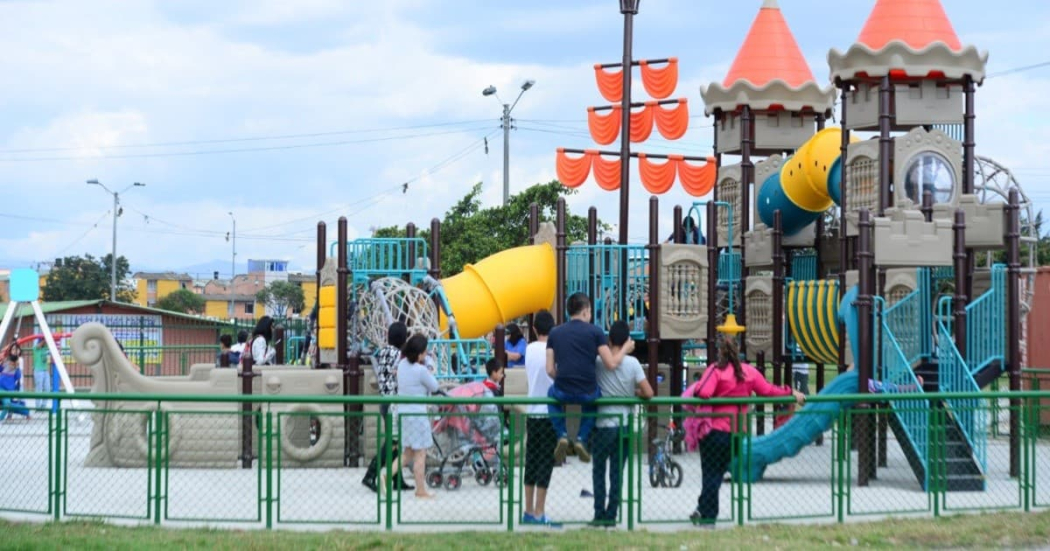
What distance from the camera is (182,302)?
96188 mm

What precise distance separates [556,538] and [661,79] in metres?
12.2

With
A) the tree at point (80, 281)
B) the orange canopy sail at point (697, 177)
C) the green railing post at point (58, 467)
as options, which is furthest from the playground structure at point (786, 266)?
the tree at point (80, 281)

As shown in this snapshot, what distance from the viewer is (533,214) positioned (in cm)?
2061

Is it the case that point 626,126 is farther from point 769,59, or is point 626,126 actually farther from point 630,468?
point 630,468

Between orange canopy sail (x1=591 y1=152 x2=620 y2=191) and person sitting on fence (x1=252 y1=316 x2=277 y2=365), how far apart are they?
5.75m

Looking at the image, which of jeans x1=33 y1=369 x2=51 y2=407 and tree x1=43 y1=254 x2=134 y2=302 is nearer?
jeans x1=33 y1=369 x2=51 y2=407

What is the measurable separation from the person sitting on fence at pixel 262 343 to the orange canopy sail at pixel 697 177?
701cm

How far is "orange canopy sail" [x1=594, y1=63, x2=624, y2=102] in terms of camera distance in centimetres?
2144

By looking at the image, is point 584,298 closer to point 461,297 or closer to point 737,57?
point 461,297

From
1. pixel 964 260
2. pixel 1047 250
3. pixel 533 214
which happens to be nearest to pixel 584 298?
pixel 964 260

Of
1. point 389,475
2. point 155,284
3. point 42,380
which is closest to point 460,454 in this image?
point 389,475

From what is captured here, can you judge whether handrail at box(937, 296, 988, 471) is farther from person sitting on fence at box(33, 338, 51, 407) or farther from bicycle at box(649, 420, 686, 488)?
person sitting on fence at box(33, 338, 51, 407)

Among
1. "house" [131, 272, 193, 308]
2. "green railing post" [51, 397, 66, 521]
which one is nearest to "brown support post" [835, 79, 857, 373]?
"green railing post" [51, 397, 66, 521]

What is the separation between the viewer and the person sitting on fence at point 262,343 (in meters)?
21.4
